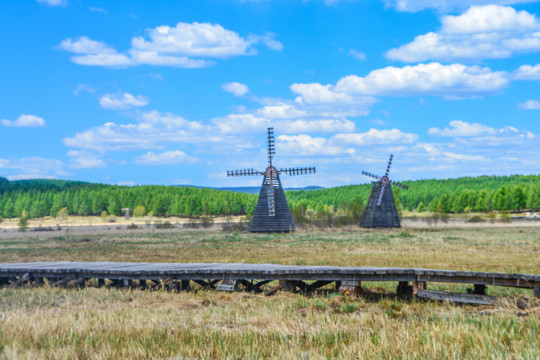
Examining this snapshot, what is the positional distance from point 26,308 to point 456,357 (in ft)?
33.8

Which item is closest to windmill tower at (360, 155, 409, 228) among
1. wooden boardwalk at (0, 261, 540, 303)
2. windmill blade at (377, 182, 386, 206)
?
windmill blade at (377, 182, 386, 206)

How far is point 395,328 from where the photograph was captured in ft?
30.0

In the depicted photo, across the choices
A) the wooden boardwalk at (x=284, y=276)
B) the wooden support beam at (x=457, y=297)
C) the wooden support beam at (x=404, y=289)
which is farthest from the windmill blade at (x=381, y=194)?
the wooden support beam at (x=457, y=297)

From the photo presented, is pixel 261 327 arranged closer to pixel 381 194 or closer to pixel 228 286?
pixel 228 286

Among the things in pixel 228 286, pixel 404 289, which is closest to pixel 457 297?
pixel 404 289

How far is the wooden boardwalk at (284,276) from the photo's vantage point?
12.6m

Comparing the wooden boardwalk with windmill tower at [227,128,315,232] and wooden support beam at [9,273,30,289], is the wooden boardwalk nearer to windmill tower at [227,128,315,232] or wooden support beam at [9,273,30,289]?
wooden support beam at [9,273,30,289]

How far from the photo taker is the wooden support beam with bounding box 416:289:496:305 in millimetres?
12414

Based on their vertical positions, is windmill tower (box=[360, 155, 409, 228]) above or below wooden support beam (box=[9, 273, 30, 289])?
above

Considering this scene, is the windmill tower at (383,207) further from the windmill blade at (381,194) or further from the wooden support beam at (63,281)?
the wooden support beam at (63,281)

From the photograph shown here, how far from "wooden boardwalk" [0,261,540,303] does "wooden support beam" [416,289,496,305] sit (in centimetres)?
2

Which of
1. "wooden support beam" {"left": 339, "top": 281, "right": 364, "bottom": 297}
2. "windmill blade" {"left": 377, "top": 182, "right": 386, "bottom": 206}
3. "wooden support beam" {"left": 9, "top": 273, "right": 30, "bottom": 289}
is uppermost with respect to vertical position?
"windmill blade" {"left": 377, "top": 182, "right": 386, "bottom": 206}

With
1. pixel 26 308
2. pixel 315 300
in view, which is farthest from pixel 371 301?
pixel 26 308

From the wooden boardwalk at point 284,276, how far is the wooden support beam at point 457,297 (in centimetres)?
2
